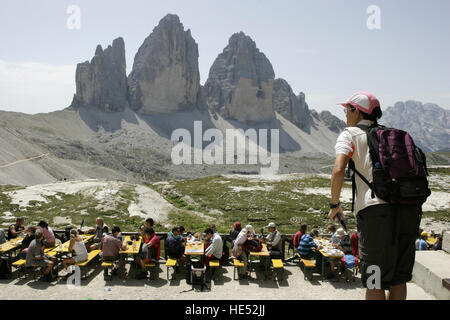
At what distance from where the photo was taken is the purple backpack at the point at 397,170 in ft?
12.6

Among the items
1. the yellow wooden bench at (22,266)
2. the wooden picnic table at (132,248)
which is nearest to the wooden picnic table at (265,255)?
the wooden picnic table at (132,248)

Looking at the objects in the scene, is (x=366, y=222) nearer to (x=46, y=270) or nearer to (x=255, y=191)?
(x=46, y=270)

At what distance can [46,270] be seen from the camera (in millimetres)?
12055

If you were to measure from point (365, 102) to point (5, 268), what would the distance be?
1349 centimetres

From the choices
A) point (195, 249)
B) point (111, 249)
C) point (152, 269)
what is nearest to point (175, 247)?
point (195, 249)

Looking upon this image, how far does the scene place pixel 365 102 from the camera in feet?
14.9

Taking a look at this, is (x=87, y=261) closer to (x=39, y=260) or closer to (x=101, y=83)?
(x=39, y=260)

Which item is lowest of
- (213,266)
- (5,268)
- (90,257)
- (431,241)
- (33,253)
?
(431,241)

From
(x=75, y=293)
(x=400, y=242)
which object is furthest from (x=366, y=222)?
(x=75, y=293)

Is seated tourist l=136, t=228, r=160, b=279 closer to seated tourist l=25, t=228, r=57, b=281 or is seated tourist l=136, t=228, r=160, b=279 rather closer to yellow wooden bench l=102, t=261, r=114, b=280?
yellow wooden bench l=102, t=261, r=114, b=280

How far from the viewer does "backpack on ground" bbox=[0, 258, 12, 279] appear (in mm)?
12141

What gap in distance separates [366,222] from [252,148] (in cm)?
19438

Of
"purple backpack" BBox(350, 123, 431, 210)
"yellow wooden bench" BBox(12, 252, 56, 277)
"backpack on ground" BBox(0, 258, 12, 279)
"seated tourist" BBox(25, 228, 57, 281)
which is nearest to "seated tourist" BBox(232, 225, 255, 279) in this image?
"seated tourist" BBox(25, 228, 57, 281)

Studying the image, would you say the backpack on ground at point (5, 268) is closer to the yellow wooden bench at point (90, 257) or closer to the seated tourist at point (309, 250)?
the yellow wooden bench at point (90, 257)
